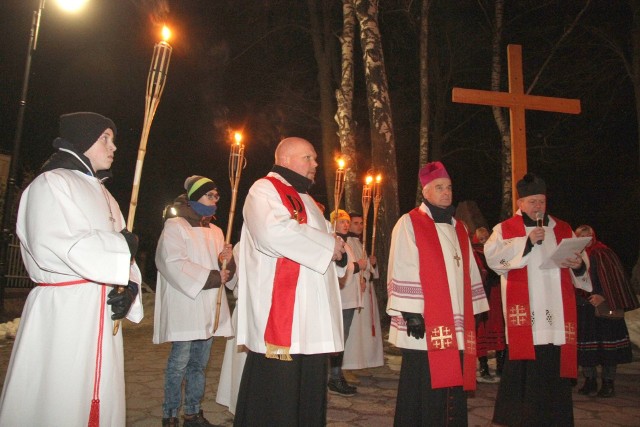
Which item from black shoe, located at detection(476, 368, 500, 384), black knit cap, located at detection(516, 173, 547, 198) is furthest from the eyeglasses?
black shoe, located at detection(476, 368, 500, 384)

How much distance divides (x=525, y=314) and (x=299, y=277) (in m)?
2.46

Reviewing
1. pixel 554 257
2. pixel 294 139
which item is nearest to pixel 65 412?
pixel 294 139

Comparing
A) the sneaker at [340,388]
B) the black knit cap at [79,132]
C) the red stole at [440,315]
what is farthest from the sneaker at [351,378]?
the black knit cap at [79,132]

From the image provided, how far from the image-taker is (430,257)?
4512 millimetres

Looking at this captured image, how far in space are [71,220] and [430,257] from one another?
281 cm

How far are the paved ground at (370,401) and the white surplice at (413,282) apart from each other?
131 centimetres

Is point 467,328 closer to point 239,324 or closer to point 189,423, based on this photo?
point 239,324

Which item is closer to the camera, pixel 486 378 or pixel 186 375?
pixel 186 375

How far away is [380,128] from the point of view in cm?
1009

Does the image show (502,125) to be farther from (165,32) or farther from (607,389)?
(165,32)

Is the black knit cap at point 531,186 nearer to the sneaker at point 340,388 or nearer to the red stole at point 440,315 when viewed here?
the red stole at point 440,315

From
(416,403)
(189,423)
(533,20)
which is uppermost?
(533,20)

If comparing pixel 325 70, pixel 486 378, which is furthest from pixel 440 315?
pixel 325 70

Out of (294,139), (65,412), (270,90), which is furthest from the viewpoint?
(270,90)
